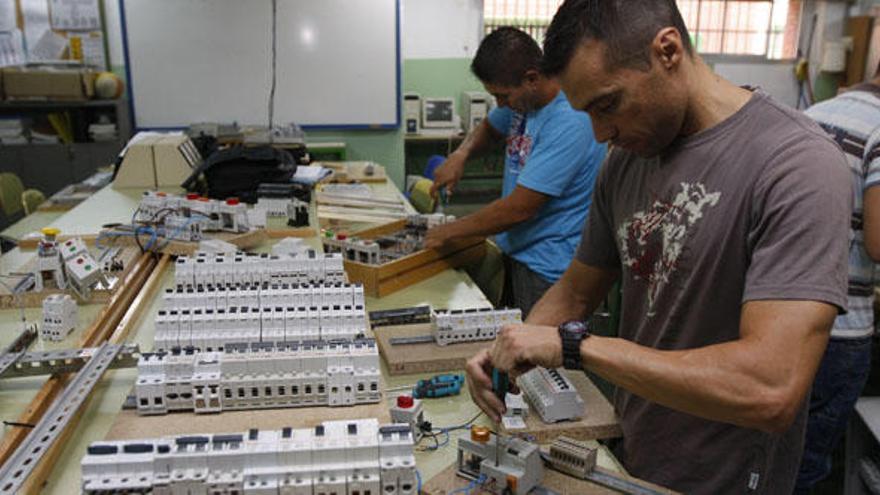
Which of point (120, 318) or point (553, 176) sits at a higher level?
point (553, 176)

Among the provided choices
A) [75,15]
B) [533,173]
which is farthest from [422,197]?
[75,15]

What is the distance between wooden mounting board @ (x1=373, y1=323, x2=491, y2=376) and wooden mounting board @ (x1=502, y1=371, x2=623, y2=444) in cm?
33

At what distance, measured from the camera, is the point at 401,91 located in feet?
19.5

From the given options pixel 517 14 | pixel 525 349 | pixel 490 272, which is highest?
pixel 517 14

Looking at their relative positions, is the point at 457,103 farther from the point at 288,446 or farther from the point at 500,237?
the point at 288,446

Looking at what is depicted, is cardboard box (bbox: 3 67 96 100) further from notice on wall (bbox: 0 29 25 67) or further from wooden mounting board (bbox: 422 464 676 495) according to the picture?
wooden mounting board (bbox: 422 464 676 495)

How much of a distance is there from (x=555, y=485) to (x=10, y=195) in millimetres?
4164

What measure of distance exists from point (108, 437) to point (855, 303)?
207 centimetres

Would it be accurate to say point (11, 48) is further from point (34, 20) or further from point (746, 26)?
point (746, 26)

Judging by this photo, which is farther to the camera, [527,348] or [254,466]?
[527,348]

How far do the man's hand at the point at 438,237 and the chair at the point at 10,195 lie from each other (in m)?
3.01

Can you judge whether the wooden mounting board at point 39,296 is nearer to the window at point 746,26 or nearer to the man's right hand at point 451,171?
the man's right hand at point 451,171

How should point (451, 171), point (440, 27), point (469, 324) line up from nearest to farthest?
point (469, 324) → point (451, 171) → point (440, 27)

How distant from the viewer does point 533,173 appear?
2.48 m
